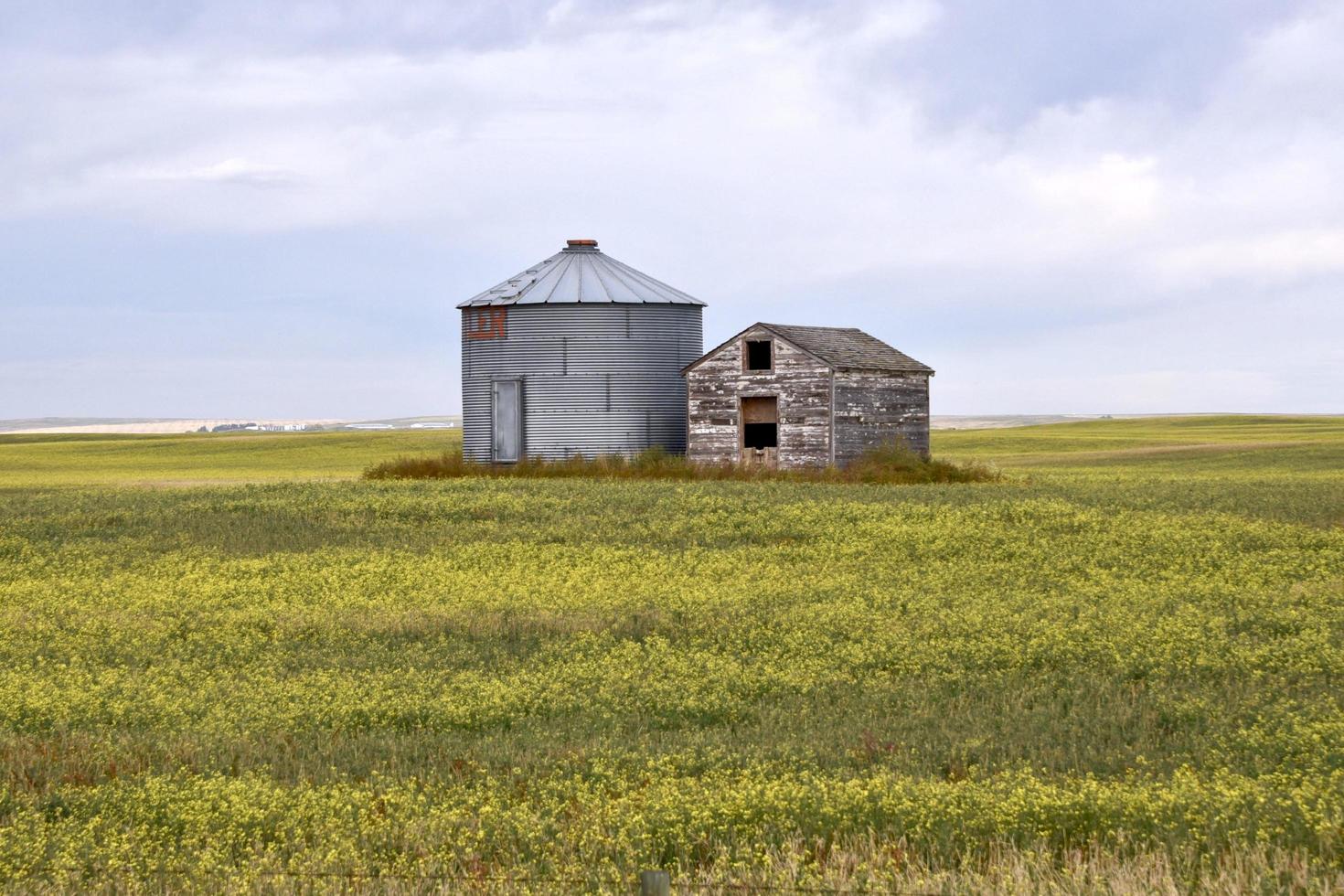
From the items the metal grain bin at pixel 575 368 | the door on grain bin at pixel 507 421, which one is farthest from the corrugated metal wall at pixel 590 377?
the door on grain bin at pixel 507 421

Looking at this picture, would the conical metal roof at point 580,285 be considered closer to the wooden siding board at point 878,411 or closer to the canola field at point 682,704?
the wooden siding board at point 878,411

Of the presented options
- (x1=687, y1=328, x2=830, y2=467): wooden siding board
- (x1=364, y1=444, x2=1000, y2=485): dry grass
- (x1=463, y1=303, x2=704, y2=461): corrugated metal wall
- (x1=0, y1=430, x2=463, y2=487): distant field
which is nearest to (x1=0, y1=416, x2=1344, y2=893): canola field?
(x1=364, y1=444, x2=1000, y2=485): dry grass

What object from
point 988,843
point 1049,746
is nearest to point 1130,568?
point 1049,746

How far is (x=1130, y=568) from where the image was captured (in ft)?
70.0

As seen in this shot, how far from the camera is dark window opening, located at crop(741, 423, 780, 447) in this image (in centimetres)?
4269

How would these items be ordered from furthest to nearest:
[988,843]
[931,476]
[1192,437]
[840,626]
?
[1192,437]
[931,476]
[840,626]
[988,843]

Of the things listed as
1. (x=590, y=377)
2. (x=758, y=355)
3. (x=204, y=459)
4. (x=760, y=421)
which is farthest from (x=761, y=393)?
(x=204, y=459)

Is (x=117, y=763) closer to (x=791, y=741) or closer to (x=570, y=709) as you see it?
(x=570, y=709)

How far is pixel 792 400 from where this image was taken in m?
40.8

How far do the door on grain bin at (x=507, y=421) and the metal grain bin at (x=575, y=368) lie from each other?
0.09 feet

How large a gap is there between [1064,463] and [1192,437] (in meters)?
28.0

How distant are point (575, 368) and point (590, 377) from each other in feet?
1.65

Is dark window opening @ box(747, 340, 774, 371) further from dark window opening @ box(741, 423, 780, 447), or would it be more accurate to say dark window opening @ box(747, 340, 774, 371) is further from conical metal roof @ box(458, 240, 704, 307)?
conical metal roof @ box(458, 240, 704, 307)

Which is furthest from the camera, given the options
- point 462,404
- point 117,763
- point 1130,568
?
point 462,404
